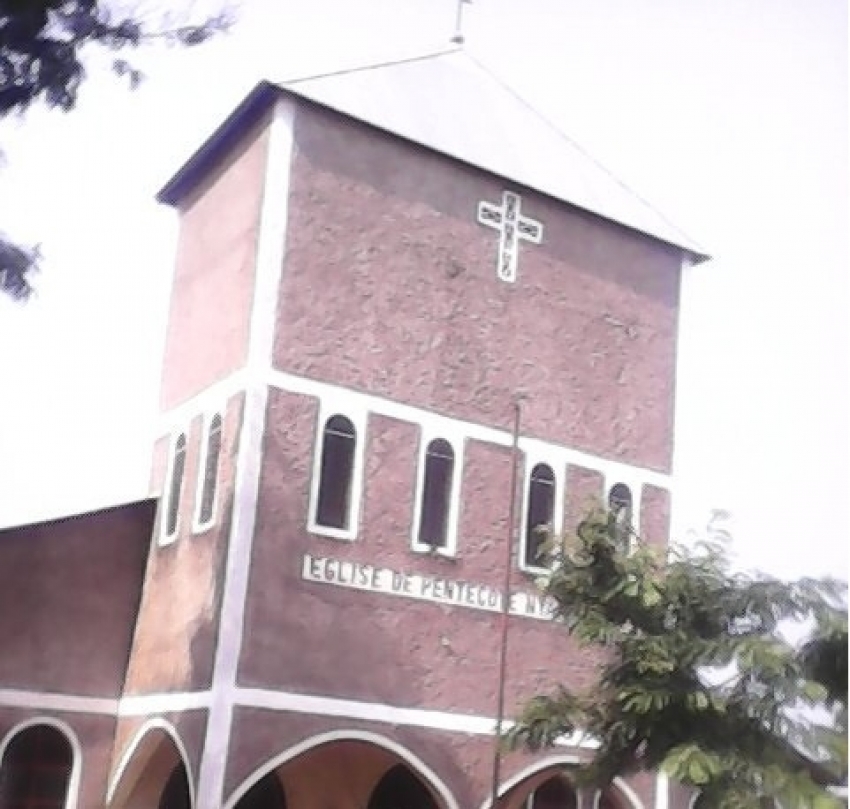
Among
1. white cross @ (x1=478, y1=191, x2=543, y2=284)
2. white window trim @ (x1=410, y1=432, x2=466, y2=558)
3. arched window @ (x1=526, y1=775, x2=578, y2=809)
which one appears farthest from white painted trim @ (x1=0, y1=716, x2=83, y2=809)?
white cross @ (x1=478, y1=191, x2=543, y2=284)

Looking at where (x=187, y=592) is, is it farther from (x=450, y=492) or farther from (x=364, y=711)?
(x=450, y=492)

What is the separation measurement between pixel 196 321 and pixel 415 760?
86.2 inches

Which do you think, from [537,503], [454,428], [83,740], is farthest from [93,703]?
[537,503]

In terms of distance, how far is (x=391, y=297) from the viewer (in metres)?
5.92

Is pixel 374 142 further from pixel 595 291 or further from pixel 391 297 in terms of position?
pixel 595 291

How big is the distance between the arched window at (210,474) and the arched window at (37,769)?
1.24m

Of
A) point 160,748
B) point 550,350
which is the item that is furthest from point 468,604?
point 160,748

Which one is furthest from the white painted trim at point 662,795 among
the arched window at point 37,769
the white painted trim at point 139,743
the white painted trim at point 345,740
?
the arched window at point 37,769

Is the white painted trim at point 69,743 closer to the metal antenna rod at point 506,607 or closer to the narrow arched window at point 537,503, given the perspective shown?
the metal antenna rod at point 506,607

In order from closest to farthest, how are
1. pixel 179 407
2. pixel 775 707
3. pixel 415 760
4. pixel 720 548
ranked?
pixel 775 707 < pixel 720 548 < pixel 415 760 < pixel 179 407

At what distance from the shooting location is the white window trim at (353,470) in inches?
220

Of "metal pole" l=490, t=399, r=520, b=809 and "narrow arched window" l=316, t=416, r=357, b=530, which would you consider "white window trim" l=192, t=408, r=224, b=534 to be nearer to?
"narrow arched window" l=316, t=416, r=357, b=530

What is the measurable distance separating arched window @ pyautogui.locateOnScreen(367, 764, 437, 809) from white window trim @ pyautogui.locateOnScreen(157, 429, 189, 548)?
A: 142cm

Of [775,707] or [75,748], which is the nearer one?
[775,707]
